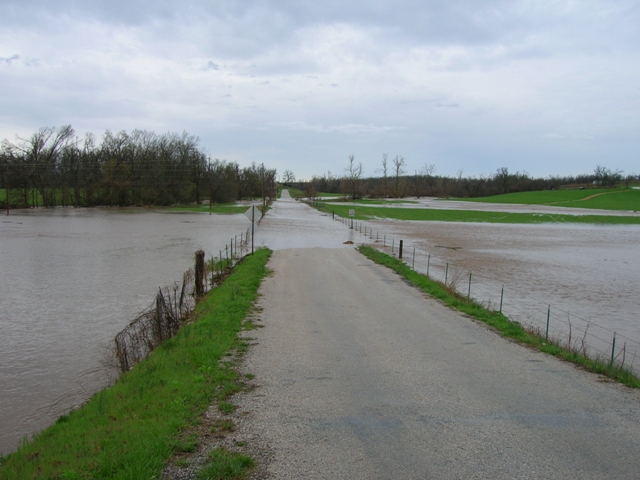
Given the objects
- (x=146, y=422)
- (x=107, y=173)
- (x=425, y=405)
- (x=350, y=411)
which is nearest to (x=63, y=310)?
(x=146, y=422)

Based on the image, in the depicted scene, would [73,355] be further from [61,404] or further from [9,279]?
[9,279]

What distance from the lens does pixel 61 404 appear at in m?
8.43

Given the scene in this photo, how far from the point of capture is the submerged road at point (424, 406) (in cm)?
500

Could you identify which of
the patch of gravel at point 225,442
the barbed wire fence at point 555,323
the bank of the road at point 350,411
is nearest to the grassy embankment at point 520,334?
the bank of the road at point 350,411

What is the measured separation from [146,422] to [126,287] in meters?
13.6

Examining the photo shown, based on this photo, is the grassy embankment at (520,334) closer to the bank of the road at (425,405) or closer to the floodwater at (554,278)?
the bank of the road at (425,405)

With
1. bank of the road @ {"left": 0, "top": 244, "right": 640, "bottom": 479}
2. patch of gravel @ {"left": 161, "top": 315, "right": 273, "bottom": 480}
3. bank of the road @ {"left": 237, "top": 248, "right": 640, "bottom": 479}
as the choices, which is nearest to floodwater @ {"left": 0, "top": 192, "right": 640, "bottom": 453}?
bank of the road @ {"left": 0, "top": 244, "right": 640, "bottom": 479}

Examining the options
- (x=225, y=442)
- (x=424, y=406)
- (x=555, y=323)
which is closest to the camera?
(x=225, y=442)

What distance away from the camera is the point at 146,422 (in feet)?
19.1

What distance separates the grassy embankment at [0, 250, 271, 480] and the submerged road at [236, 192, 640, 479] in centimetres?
51

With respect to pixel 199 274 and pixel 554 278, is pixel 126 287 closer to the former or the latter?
pixel 199 274

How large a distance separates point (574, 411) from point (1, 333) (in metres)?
12.7

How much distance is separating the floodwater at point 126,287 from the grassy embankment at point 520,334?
156cm

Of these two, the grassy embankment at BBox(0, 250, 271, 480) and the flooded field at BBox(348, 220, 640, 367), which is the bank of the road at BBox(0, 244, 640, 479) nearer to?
the grassy embankment at BBox(0, 250, 271, 480)
